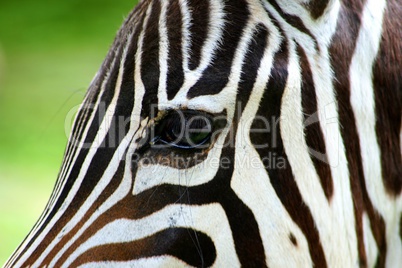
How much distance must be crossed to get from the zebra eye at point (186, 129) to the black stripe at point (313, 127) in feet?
1.41

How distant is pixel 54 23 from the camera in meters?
16.2

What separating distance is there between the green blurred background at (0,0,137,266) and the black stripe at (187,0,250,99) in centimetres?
630

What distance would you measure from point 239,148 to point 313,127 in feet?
1.13

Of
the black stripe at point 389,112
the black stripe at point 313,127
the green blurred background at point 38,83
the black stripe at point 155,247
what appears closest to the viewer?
the black stripe at point 155,247

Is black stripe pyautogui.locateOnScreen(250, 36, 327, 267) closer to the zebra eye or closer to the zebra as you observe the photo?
the zebra

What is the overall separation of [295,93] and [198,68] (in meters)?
0.43

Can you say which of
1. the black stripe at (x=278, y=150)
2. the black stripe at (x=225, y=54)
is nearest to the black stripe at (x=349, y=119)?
the black stripe at (x=278, y=150)

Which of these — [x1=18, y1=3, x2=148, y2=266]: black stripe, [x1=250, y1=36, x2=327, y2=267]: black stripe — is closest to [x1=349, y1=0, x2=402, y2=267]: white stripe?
[x1=250, y1=36, x2=327, y2=267]: black stripe

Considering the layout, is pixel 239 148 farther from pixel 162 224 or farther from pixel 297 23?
pixel 297 23

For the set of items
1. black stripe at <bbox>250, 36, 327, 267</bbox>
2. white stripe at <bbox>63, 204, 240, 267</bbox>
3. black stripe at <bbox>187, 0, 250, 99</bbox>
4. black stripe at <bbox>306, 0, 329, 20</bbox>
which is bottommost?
white stripe at <bbox>63, 204, 240, 267</bbox>

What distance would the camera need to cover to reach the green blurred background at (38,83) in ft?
33.4

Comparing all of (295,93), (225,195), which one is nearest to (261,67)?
(295,93)

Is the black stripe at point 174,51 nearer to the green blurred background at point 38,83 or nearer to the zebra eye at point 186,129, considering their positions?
the zebra eye at point 186,129

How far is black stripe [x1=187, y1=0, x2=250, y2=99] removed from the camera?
2.77 metres
